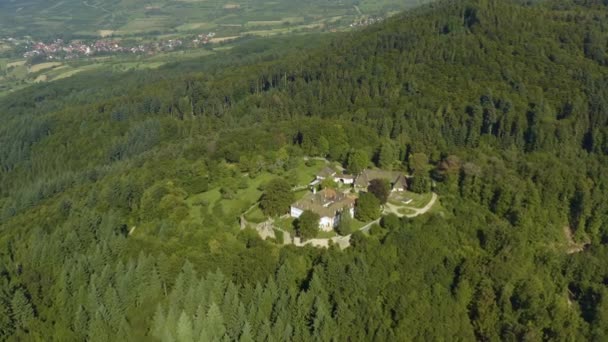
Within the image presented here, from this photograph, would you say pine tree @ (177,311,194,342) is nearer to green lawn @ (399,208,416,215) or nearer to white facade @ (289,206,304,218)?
white facade @ (289,206,304,218)

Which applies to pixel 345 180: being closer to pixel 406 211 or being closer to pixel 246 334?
pixel 406 211

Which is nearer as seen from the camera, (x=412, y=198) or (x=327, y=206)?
(x=327, y=206)

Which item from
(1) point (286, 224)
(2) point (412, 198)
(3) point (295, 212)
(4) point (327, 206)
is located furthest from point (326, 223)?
(2) point (412, 198)

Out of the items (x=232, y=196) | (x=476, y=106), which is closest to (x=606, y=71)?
(x=476, y=106)

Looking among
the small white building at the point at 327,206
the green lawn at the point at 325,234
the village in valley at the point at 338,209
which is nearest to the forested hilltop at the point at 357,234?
the village in valley at the point at 338,209

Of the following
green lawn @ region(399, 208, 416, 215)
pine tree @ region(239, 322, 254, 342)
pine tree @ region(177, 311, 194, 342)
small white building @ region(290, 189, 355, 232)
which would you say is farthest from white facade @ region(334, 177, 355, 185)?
pine tree @ region(177, 311, 194, 342)

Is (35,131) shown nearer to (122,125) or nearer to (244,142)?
(122,125)

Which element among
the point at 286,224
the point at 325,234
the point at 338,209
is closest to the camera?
the point at 325,234
